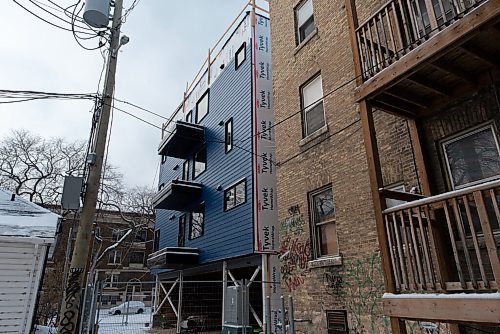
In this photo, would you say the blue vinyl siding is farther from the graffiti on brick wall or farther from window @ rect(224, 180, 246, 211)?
the graffiti on brick wall

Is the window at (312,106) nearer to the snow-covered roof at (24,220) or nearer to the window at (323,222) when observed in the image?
the window at (323,222)

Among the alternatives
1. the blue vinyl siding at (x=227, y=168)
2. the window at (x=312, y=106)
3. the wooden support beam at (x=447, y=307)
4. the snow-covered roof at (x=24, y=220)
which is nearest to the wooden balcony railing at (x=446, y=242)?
the wooden support beam at (x=447, y=307)

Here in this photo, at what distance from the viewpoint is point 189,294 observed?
18.8m

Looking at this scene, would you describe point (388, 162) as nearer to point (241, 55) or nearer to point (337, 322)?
point (337, 322)

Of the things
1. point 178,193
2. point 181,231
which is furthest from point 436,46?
point 181,231

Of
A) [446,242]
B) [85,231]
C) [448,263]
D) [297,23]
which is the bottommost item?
[448,263]

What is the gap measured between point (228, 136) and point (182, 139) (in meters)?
3.25

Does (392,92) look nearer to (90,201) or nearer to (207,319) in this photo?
(90,201)

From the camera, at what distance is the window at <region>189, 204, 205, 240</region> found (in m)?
15.7

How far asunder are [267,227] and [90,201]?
6565 mm

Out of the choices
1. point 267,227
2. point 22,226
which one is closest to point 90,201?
point 22,226

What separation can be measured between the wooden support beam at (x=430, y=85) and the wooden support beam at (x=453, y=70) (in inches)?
11.9

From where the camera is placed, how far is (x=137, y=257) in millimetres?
40656

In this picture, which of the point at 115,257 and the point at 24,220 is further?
the point at 115,257
